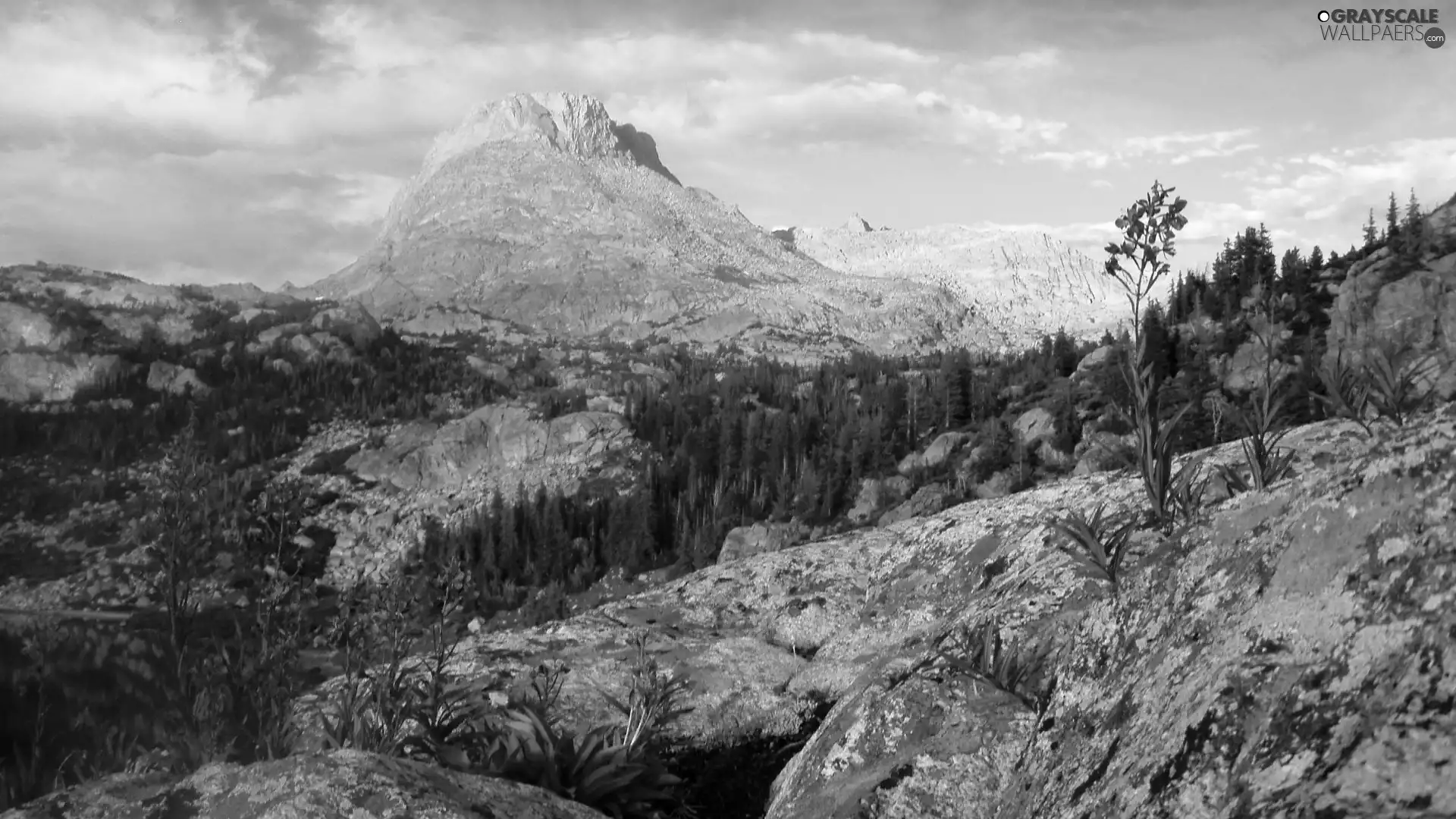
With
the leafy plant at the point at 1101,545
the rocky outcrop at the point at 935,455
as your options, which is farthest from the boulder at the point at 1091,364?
the leafy plant at the point at 1101,545

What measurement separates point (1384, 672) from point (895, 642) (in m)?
9.14

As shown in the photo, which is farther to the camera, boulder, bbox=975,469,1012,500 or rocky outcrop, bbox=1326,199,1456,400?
boulder, bbox=975,469,1012,500

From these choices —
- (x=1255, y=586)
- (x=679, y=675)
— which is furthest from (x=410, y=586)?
(x=1255, y=586)

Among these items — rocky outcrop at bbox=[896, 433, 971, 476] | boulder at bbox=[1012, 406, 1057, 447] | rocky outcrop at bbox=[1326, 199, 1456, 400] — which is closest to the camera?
rocky outcrop at bbox=[1326, 199, 1456, 400]

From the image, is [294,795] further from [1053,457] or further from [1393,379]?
[1053,457]

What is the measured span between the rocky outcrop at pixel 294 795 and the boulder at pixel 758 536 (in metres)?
164

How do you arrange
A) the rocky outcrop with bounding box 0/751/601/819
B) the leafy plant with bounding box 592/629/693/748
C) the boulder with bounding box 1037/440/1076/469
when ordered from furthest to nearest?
the boulder with bounding box 1037/440/1076/469, the leafy plant with bounding box 592/629/693/748, the rocky outcrop with bounding box 0/751/601/819

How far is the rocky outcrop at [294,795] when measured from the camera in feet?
16.8

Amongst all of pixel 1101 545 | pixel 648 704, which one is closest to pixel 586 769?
pixel 648 704

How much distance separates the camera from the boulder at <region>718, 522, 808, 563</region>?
17212 centimetres

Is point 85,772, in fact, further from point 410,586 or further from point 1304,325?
point 1304,325

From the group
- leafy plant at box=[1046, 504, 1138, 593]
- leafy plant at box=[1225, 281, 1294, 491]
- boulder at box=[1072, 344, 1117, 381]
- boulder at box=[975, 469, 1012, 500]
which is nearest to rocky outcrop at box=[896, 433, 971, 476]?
boulder at box=[975, 469, 1012, 500]

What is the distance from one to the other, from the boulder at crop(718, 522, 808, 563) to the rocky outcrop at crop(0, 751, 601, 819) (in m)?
164

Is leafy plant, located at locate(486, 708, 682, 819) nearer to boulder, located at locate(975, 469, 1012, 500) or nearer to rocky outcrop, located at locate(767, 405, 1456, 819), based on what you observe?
rocky outcrop, located at locate(767, 405, 1456, 819)
